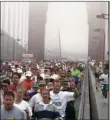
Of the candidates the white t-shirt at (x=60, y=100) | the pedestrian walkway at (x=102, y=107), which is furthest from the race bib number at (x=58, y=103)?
the pedestrian walkway at (x=102, y=107)

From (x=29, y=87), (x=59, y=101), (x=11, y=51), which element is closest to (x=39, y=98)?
(x=59, y=101)

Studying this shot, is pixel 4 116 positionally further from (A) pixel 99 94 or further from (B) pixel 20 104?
(A) pixel 99 94

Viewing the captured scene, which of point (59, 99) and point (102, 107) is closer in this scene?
point (59, 99)

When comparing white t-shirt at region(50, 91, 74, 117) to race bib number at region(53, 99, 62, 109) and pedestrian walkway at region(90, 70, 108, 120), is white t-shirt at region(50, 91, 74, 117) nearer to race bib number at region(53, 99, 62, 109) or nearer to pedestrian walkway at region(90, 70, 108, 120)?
race bib number at region(53, 99, 62, 109)

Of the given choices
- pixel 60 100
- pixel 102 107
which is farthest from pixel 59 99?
pixel 102 107

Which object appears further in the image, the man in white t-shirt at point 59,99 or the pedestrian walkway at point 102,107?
the pedestrian walkway at point 102,107

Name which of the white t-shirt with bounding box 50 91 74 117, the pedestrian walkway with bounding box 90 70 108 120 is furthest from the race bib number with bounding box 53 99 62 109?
the pedestrian walkway with bounding box 90 70 108 120

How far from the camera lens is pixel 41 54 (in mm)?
40188

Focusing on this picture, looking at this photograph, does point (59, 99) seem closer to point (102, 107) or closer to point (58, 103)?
point (58, 103)

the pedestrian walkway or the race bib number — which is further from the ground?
the race bib number

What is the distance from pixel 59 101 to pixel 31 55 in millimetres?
31651

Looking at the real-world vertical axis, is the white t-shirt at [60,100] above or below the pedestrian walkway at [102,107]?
above

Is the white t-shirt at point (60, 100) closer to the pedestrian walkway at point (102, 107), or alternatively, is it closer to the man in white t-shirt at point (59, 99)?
the man in white t-shirt at point (59, 99)

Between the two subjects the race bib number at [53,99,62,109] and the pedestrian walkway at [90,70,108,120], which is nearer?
the race bib number at [53,99,62,109]
